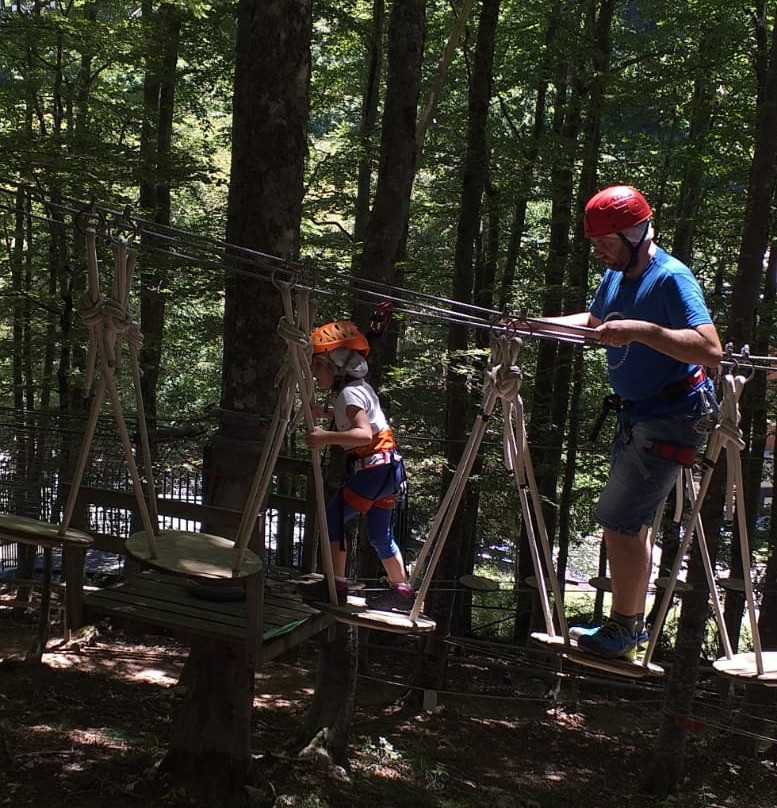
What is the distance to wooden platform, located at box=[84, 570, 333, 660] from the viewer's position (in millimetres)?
2943

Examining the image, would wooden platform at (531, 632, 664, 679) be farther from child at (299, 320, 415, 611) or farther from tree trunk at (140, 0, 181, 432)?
tree trunk at (140, 0, 181, 432)

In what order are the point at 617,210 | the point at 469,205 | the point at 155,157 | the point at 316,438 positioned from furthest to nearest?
the point at 469,205 < the point at 155,157 < the point at 316,438 < the point at 617,210

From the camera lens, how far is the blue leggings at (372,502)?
3.06 meters

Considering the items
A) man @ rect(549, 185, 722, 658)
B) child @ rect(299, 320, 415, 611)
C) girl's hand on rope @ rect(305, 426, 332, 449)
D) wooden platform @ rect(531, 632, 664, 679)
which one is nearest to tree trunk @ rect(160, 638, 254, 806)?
child @ rect(299, 320, 415, 611)

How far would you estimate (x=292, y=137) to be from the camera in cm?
352

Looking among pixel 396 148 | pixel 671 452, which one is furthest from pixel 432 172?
pixel 671 452

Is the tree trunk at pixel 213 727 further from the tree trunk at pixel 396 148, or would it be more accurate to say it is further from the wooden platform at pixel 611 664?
the tree trunk at pixel 396 148

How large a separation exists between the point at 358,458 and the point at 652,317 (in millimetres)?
1252

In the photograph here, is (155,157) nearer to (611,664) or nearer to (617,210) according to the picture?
(617,210)

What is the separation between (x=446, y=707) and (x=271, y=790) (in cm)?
376

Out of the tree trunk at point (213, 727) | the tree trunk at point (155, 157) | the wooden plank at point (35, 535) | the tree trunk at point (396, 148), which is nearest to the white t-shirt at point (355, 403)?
the wooden plank at point (35, 535)

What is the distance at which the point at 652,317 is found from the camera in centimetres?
226

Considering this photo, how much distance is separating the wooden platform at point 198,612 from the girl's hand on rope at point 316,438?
2.67 ft

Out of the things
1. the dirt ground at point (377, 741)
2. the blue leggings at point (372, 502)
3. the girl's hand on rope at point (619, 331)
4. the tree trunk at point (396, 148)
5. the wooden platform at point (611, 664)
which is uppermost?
the tree trunk at point (396, 148)
